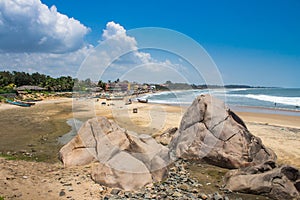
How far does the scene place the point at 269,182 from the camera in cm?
706

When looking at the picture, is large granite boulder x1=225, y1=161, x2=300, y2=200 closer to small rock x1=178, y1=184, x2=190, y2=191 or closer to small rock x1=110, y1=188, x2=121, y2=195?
small rock x1=178, y1=184, x2=190, y2=191

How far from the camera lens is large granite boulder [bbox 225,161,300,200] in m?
6.81

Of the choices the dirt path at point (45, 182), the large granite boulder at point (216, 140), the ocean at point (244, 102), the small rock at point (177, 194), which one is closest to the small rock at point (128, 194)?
the dirt path at point (45, 182)

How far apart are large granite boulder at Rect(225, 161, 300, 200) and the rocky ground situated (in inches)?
10.2

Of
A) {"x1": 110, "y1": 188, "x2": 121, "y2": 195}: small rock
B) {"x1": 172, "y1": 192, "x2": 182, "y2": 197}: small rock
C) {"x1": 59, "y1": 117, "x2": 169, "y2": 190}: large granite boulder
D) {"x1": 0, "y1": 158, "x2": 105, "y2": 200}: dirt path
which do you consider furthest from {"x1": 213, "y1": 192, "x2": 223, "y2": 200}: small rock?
{"x1": 0, "y1": 158, "x2": 105, "y2": 200}: dirt path

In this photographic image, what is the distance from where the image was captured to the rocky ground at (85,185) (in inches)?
270

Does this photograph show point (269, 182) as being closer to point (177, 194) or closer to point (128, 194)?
point (177, 194)

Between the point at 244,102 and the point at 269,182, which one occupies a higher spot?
the point at 269,182

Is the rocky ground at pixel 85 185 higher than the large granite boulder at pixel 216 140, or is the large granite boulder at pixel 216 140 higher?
the large granite boulder at pixel 216 140

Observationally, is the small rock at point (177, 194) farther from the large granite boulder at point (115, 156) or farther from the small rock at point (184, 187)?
the large granite boulder at point (115, 156)

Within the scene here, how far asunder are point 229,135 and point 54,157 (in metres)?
8.12

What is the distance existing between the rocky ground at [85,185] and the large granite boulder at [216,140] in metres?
0.66

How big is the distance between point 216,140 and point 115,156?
438cm

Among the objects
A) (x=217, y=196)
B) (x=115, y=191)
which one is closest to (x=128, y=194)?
(x=115, y=191)
